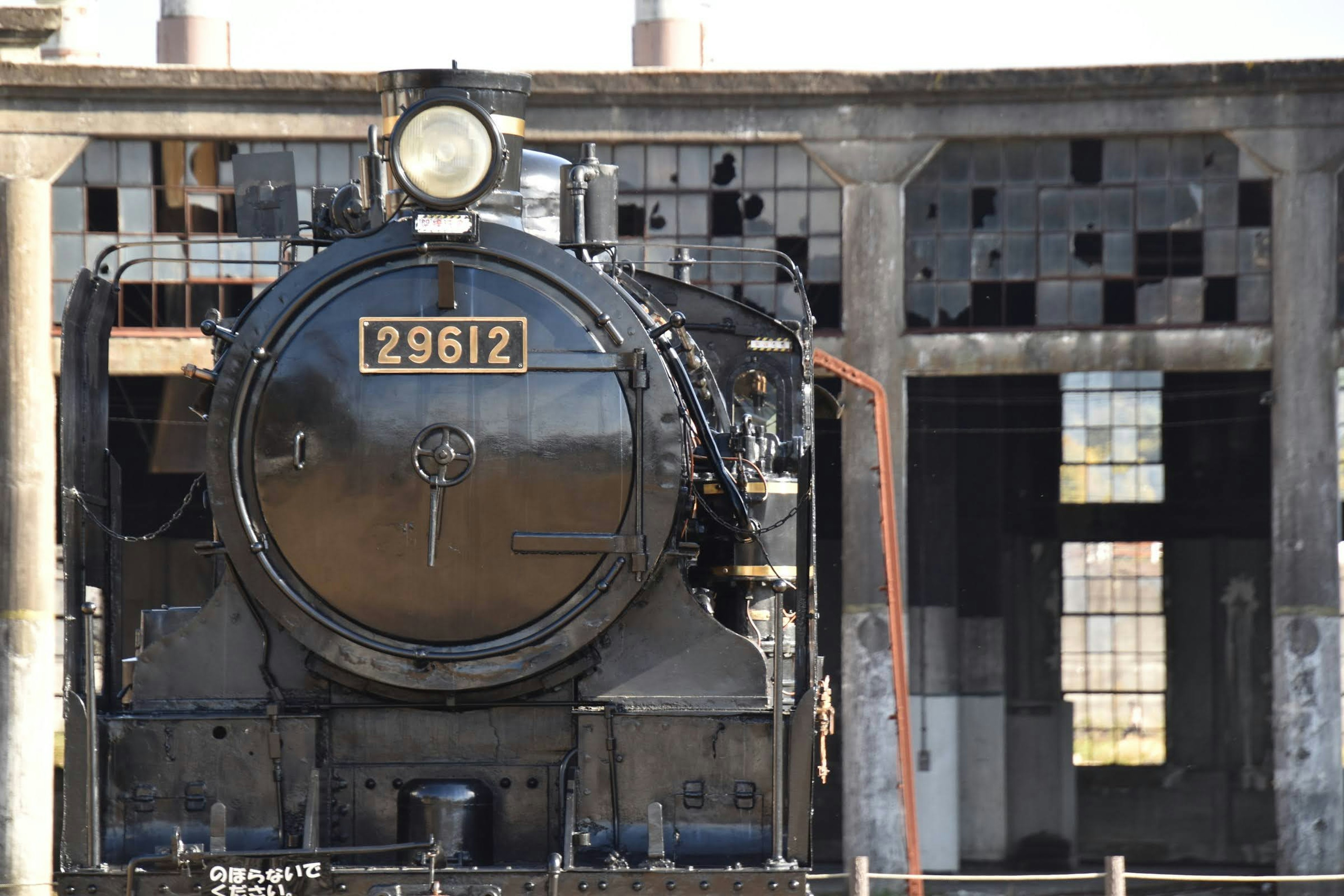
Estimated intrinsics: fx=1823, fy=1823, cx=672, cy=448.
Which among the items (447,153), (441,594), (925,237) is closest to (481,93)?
(447,153)

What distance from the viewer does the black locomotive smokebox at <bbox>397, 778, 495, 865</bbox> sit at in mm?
5699

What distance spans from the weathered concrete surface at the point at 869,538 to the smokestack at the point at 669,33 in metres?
6.89

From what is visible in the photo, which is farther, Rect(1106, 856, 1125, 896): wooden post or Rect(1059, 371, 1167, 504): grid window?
Rect(1059, 371, 1167, 504): grid window

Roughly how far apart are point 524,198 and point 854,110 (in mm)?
8137

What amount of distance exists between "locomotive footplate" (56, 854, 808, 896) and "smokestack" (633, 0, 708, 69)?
16160mm

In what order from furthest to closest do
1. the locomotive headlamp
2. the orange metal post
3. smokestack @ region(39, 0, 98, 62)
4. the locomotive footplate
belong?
smokestack @ region(39, 0, 98, 62), the orange metal post, the locomotive headlamp, the locomotive footplate

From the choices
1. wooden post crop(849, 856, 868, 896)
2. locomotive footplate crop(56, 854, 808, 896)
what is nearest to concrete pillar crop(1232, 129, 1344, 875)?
wooden post crop(849, 856, 868, 896)

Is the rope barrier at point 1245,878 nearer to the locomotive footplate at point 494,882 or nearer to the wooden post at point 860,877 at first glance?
the wooden post at point 860,877

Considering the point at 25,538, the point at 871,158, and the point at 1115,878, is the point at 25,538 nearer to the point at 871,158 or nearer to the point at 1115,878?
the point at 871,158

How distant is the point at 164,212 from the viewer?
14547mm

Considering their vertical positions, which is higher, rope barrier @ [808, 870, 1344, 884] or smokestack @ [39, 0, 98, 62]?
smokestack @ [39, 0, 98, 62]

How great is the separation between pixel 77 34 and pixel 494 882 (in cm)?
1784

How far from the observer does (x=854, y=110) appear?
14.4 m

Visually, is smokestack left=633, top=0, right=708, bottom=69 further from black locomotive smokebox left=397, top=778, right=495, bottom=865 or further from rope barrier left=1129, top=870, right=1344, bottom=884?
black locomotive smokebox left=397, top=778, right=495, bottom=865
